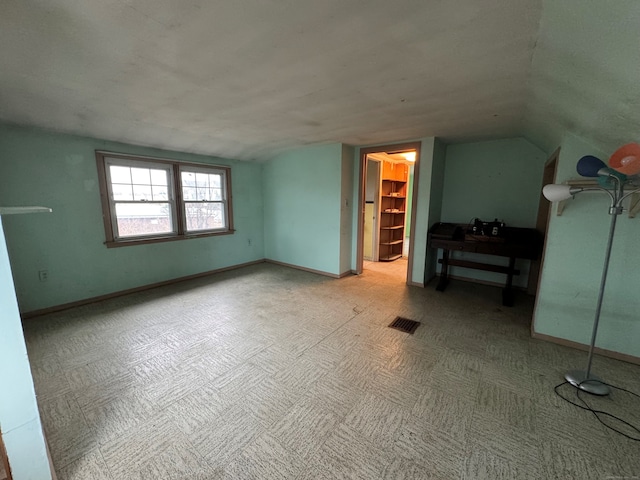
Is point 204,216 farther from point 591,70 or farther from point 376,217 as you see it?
point 591,70

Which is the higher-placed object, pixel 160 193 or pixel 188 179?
pixel 188 179

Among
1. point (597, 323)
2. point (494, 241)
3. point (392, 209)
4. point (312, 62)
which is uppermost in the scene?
point (312, 62)

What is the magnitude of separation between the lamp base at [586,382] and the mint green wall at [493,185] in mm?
2151

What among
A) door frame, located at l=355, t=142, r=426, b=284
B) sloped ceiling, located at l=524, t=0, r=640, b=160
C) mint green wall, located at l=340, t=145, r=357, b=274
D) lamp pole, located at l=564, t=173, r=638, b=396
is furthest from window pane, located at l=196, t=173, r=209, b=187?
lamp pole, located at l=564, t=173, r=638, b=396

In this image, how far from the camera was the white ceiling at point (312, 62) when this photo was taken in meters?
1.21

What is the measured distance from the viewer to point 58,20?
Result: 4.30 feet

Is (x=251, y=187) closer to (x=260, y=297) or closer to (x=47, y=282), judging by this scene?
(x=260, y=297)

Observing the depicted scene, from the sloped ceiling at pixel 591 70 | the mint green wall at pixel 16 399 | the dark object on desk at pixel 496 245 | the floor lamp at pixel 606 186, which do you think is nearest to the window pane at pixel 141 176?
the mint green wall at pixel 16 399

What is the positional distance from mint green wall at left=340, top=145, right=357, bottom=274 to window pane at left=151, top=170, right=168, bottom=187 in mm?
2783

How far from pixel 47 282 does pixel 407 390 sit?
13.2 ft

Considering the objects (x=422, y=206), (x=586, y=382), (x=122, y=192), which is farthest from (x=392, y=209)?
(x=122, y=192)

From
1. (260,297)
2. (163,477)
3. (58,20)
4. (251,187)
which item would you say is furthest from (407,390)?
(251,187)

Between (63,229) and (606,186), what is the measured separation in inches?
206

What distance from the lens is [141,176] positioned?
3.65 meters
